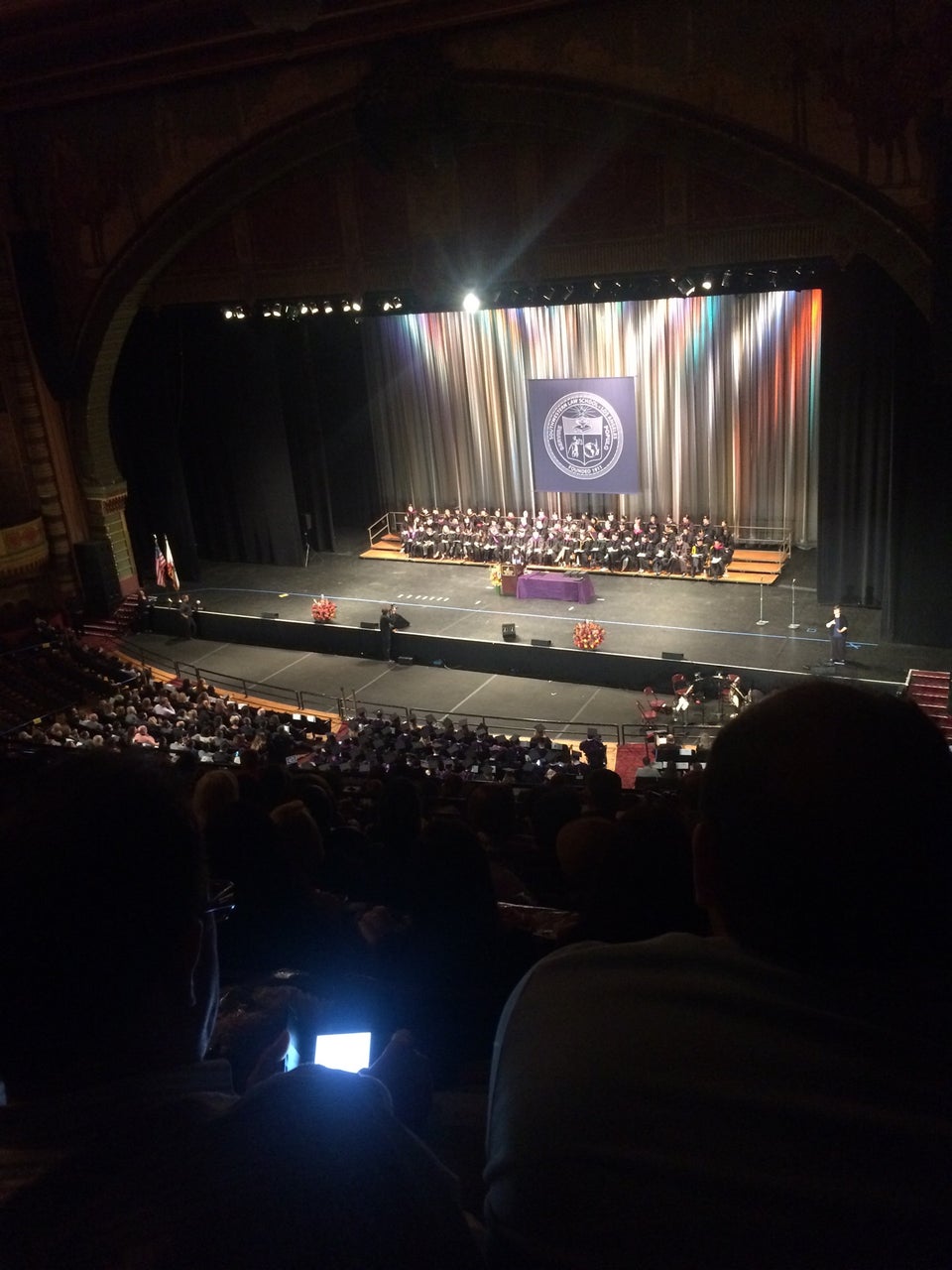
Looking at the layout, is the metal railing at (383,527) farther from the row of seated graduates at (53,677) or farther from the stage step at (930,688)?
the stage step at (930,688)

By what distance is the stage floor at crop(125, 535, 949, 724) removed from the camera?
1508 cm

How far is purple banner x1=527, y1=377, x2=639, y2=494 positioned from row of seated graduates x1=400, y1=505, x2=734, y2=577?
0.80 m

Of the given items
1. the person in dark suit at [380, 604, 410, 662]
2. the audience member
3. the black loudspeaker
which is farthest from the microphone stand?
the audience member

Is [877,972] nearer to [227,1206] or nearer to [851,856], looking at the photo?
[851,856]

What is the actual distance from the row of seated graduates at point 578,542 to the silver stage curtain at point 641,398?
81 cm

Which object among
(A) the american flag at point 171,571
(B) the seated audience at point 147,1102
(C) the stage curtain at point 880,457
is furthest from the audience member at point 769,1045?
(A) the american flag at point 171,571

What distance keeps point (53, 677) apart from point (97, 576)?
15.2ft

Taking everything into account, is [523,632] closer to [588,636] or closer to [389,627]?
[588,636]

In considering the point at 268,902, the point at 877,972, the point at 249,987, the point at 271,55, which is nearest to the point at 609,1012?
the point at 877,972

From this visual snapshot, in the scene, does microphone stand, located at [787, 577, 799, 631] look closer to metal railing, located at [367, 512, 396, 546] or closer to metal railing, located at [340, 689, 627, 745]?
metal railing, located at [340, 689, 627, 745]

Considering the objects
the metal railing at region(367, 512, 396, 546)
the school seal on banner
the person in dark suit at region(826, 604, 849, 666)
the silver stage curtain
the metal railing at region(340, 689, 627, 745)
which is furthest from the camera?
A: the metal railing at region(367, 512, 396, 546)

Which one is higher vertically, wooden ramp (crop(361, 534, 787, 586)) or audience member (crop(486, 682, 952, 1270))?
audience member (crop(486, 682, 952, 1270))

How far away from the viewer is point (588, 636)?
53.1 ft

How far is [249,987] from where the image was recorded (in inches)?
82.7
